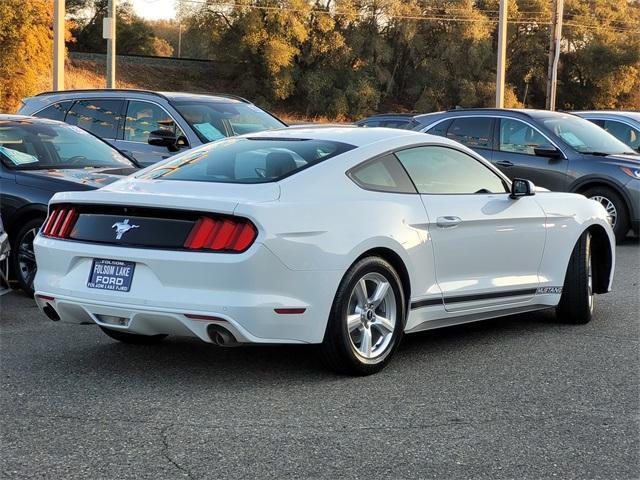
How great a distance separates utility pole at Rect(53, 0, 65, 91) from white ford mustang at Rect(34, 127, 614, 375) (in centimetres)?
1551

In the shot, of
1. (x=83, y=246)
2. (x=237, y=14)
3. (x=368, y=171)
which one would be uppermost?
(x=237, y=14)

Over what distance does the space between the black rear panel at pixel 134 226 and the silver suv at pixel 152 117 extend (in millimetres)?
5672

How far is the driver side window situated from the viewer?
247 inches

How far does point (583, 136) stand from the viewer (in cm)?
1344

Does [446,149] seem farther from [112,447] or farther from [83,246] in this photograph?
[112,447]

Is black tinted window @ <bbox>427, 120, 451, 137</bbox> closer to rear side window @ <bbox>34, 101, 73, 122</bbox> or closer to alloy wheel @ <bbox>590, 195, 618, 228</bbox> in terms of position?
alloy wheel @ <bbox>590, 195, 618, 228</bbox>

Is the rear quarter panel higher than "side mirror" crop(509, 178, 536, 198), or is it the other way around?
"side mirror" crop(509, 178, 536, 198)

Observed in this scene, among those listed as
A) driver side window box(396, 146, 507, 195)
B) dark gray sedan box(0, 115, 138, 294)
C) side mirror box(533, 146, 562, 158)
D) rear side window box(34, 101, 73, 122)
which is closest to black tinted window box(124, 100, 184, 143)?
rear side window box(34, 101, 73, 122)

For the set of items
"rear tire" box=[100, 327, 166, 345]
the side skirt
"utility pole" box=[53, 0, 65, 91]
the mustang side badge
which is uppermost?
"utility pole" box=[53, 0, 65, 91]

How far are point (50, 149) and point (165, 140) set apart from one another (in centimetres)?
206

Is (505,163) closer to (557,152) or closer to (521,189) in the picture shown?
(557,152)

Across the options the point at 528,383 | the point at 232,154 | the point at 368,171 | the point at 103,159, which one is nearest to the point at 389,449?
the point at 528,383

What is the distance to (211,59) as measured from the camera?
2844 inches

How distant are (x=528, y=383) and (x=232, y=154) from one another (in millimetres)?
2331
